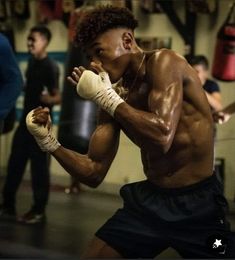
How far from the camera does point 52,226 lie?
382cm

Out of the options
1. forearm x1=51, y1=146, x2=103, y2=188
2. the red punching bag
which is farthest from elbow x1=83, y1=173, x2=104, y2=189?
the red punching bag

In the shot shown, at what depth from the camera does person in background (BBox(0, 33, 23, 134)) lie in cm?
303

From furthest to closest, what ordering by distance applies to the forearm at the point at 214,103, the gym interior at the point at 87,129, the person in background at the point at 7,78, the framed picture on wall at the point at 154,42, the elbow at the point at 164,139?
the framed picture on wall at the point at 154,42 → the forearm at the point at 214,103 → the gym interior at the point at 87,129 → the person in background at the point at 7,78 → the elbow at the point at 164,139

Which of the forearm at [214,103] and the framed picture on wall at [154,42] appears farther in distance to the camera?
the framed picture on wall at [154,42]

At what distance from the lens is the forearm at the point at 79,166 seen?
2027 mm

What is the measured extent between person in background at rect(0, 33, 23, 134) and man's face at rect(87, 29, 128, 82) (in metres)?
1.20

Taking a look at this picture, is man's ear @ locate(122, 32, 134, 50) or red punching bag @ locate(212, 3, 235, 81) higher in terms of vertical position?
man's ear @ locate(122, 32, 134, 50)

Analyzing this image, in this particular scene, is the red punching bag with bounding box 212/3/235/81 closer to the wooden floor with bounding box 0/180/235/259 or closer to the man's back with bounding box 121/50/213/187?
the wooden floor with bounding box 0/180/235/259

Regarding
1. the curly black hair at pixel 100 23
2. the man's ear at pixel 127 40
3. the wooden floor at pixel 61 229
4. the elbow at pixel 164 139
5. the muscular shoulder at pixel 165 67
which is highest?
the curly black hair at pixel 100 23

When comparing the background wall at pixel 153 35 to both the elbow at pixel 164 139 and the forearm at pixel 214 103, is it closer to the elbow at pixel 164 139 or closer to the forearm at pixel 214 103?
the forearm at pixel 214 103

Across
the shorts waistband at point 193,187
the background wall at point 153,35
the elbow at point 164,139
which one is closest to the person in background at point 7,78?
the background wall at point 153,35

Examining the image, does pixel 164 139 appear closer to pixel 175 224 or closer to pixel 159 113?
pixel 159 113

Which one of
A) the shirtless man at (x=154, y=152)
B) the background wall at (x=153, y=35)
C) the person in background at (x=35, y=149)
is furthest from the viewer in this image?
the background wall at (x=153, y=35)

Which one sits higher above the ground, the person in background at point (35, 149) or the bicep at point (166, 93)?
the bicep at point (166, 93)
